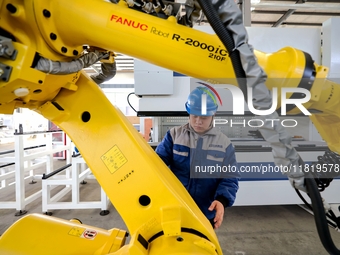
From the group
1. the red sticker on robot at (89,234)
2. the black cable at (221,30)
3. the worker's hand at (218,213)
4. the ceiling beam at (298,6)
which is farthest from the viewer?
the ceiling beam at (298,6)

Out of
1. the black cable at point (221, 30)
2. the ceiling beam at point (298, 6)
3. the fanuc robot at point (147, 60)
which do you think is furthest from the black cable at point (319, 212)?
the ceiling beam at point (298, 6)

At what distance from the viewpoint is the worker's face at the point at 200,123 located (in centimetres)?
155

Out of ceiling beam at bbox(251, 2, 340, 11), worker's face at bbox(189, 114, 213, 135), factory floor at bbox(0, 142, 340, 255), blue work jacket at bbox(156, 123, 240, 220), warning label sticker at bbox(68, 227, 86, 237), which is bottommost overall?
factory floor at bbox(0, 142, 340, 255)

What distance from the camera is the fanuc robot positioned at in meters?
0.63

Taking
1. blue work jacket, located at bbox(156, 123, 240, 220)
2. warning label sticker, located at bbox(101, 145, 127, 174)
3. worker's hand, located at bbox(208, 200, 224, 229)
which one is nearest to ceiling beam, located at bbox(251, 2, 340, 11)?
blue work jacket, located at bbox(156, 123, 240, 220)

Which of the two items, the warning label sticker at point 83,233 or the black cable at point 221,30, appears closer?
the black cable at point 221,30

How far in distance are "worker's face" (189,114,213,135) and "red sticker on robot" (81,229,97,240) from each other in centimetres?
98

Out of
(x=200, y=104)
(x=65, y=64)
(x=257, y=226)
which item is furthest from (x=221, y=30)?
(x=257, y=226)

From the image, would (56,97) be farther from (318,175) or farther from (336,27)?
(336,27)

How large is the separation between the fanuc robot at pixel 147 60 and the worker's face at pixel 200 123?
752 millimetres

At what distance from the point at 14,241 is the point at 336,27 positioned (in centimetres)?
374

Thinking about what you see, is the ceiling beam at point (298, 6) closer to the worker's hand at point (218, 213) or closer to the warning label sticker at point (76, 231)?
the worker's hand at point (218, 213)

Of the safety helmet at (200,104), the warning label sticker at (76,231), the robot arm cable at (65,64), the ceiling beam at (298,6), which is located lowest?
the warning label sticker at (76,231)

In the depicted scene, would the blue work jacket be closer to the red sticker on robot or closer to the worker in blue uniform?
the worker in blue uniform
